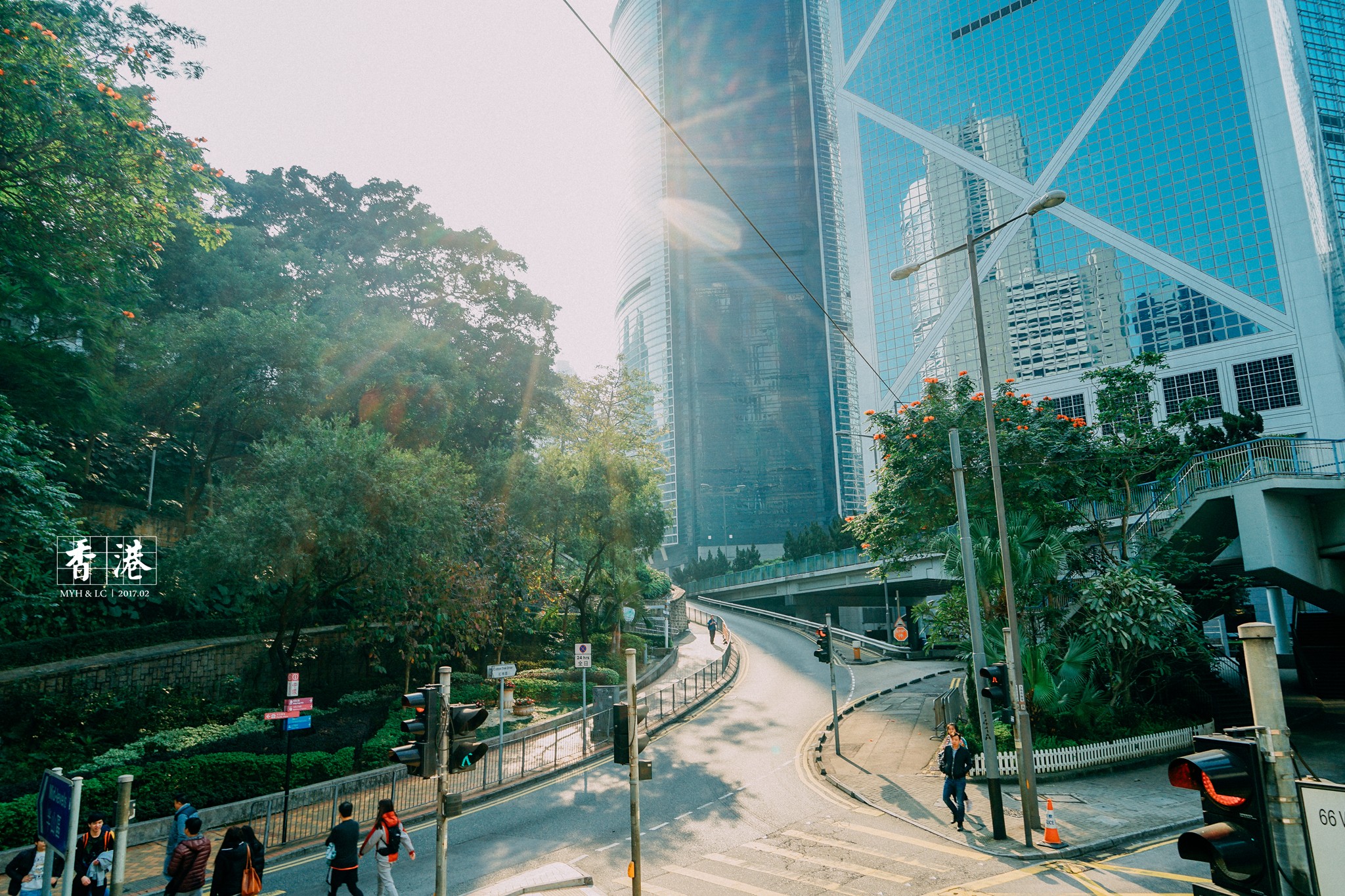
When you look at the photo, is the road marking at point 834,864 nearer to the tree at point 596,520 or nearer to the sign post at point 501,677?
the sign post at point 501,677

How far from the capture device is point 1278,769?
13.9ft

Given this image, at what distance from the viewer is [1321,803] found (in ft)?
13.4

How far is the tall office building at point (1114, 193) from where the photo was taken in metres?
58.8

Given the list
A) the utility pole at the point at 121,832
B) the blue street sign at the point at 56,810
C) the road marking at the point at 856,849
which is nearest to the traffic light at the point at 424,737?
the utility pole at the point at 121,832

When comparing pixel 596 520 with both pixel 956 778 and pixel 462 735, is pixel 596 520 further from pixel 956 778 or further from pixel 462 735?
pixel 462 735

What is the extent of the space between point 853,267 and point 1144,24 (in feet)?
121

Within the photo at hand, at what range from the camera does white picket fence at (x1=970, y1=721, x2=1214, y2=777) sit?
18.7m

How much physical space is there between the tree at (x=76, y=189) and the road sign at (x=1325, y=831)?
24144 mm

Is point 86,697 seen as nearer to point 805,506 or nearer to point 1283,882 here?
point 1283,882

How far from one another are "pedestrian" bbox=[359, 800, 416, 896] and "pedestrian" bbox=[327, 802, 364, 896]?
19 cm

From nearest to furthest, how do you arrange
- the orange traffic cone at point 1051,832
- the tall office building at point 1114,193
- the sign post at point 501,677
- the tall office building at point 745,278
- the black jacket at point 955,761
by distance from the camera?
the orange traffic cone at point 1051,832 < the black jacket at point 955,761 < the sign post at point 501,677 < the tall office building at point 1114,193 < the tall office building at point 745,278

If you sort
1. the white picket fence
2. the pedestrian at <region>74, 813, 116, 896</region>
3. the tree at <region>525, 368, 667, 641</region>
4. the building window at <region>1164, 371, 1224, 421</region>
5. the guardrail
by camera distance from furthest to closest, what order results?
1. the building window at <region>1164, 371, 1224, 421</region>
2. the guardrail
3. the tree at <region>525, 368, 667, 641</region>
4. the white picket fence
5. the pedestrian at <region>74, 813, 116, 896</region>

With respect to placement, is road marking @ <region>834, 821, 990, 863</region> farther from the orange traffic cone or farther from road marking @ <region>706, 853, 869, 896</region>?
road marking @ <region>706, 853, 869, 896</region>

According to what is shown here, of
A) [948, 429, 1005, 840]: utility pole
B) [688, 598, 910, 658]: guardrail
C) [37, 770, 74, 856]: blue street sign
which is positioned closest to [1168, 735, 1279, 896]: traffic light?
[37, 770, 74, 856]: blue street sign
